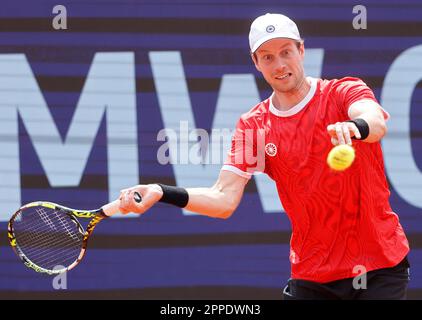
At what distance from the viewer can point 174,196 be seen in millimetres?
4699

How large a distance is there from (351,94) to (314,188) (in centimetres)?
54

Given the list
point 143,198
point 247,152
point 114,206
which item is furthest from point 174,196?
point 247,152

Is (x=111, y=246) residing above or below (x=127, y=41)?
below

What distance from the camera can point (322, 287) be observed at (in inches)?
188

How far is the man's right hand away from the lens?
454 cm

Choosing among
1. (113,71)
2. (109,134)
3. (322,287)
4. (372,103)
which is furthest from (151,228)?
(372,103)

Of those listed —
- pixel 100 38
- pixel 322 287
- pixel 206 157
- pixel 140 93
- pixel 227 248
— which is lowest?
pixel 322 287

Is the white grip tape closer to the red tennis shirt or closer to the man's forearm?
the man's forearm


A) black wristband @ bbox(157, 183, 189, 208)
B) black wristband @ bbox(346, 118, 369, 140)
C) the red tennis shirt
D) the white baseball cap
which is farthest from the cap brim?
black wristband @ bbox(157, 183, 189, 208)

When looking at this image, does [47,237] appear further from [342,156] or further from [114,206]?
[342,156]

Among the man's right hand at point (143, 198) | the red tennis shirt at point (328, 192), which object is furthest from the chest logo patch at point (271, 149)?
the man's right hand at point (143, 198)

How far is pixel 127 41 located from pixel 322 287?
3.19m

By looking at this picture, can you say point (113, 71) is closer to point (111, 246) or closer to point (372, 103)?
point (111, 246)

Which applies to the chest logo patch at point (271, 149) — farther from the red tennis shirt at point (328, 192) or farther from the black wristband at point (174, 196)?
the black wristband at point (174, 196)
